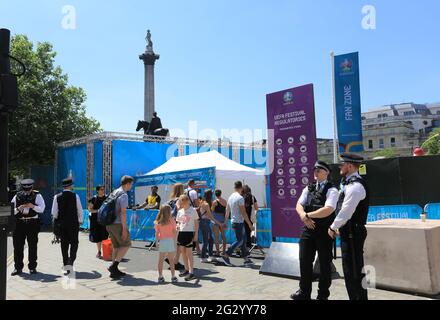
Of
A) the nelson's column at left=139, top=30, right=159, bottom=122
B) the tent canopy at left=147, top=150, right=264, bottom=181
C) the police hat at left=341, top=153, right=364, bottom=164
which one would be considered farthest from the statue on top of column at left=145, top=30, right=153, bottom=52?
the police hat at left=341, top=153, right=364, bottom=164

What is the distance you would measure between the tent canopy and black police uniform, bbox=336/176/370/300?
1002 centimetres

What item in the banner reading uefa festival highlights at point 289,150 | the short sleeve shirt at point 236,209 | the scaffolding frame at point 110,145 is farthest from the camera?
Result: the scaffolding frame at point 110,145

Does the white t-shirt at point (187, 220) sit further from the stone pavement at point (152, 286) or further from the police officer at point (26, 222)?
the police officer at point (26, 222)

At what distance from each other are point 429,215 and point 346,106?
5674mm

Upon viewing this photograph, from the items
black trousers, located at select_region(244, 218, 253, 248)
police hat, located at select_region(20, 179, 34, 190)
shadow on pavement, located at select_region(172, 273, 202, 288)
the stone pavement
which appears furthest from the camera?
black trousers, located at select_region(244, 218, 253, 248)

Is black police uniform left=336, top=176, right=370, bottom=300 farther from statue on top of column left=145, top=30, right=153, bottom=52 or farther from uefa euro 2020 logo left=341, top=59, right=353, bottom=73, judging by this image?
statue on top of column left=145, top=30, right=153, bottom=52

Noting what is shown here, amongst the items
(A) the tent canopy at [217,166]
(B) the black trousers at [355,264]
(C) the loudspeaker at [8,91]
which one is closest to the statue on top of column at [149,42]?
(A) the tent canopy at [217,166]

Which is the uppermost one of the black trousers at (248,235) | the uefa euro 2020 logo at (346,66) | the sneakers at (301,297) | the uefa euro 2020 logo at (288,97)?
the uefa euro 2020 logo at (346,66)

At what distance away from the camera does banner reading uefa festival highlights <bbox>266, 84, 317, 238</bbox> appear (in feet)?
24.2

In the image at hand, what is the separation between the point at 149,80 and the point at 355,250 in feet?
109

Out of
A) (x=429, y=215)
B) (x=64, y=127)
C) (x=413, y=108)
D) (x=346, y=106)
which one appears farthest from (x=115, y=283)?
(x=413, y=108)

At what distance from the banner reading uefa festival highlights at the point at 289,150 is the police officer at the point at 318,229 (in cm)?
171

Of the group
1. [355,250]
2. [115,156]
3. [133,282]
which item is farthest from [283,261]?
[115,156]

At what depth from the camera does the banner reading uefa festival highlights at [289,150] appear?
7.37 m
